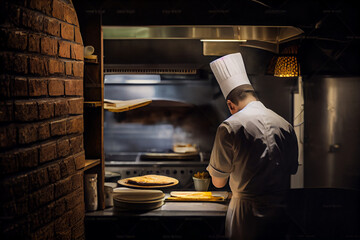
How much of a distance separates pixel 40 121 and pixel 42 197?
336 millimetres

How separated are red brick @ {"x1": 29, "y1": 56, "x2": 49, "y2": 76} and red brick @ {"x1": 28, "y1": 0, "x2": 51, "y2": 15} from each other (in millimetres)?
222

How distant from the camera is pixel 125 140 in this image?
205 inches

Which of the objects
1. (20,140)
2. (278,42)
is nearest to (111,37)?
(278,42)

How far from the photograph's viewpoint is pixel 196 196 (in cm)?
271

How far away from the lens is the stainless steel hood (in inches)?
149

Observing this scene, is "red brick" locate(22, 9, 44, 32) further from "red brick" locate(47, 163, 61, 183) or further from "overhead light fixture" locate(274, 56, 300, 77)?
"overhead light fixture" locate(274, 56, 300, 77)

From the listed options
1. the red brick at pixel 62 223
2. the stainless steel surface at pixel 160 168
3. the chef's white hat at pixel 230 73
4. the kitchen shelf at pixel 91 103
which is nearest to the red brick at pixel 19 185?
the red brick at pixel 62 223

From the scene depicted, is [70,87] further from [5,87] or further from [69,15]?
[5,87]

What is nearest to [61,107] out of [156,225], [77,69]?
[77,69]

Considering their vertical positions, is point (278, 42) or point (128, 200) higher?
point (278, 42)

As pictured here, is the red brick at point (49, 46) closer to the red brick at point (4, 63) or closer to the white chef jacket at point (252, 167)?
the red brick at point (4, 63)

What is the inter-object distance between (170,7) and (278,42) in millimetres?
2008

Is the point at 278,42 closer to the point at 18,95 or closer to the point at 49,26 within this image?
the point at 49,26

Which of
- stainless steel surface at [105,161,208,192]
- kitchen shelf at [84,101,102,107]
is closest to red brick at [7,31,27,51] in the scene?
kitchen shelf at [84,101,102,107]
